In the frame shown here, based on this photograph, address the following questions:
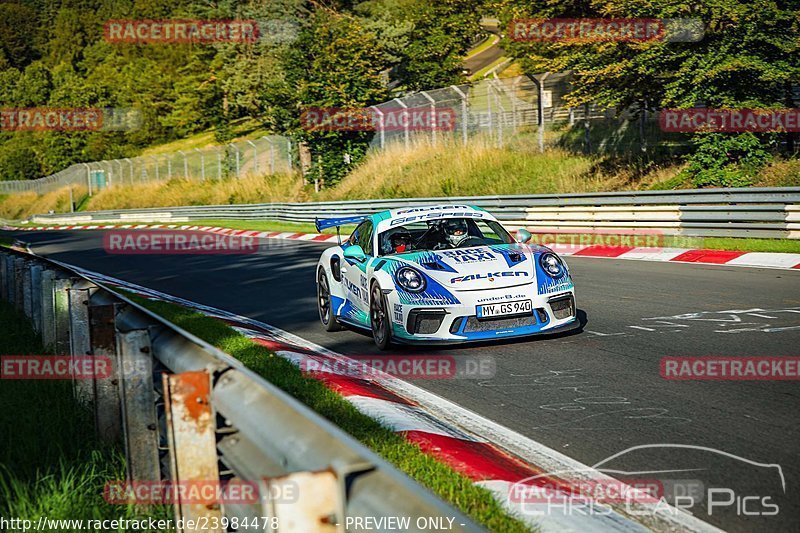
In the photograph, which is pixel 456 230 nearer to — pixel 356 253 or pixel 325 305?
pixel 356 253

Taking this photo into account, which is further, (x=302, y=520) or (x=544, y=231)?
(x=544, y=231)

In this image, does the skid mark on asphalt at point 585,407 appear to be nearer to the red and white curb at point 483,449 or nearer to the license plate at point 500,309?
the red and white curb at point 483,449

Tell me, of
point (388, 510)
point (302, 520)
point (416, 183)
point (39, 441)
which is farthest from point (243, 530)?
point (416, 183)

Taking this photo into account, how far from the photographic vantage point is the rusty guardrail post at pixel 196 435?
9.77 ft

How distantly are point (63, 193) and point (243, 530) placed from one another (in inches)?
3033

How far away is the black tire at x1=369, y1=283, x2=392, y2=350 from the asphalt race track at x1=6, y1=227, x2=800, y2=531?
0.19 meters

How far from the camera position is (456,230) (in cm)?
992

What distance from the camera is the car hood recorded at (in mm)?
8469

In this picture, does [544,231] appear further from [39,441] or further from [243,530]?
[243,530]

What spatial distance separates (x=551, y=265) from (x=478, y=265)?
A: 2.26 ft

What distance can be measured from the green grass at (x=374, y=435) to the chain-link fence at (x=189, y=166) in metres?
35.6

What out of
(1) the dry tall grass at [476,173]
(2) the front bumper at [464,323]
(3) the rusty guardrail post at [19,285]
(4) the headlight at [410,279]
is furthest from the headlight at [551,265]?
(1) the dry tall grass at [476,173]

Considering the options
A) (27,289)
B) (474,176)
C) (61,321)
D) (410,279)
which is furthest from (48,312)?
(474,176)

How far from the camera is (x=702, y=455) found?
4.89 meters
